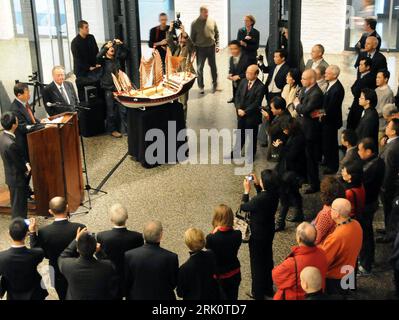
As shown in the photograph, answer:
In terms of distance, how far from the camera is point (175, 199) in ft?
29.9

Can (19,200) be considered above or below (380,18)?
below

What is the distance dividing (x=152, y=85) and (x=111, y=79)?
97 cm

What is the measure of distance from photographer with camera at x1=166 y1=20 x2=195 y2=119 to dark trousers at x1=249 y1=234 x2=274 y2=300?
187 inches

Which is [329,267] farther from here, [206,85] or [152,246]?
[206,85]

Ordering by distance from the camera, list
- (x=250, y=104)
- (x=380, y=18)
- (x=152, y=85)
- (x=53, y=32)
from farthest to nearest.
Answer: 1. (x=380, y=18)
2. (x=53, y=32)
3. (x=152, y=85)
4. (x=250, y=104)

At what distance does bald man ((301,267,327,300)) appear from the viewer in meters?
5.06

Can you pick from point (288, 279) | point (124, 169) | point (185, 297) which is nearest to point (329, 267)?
point (288, 279)

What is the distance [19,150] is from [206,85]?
701 cm

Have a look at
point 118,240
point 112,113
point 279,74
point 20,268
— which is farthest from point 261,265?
point 112,113

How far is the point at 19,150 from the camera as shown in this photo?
25.8ft

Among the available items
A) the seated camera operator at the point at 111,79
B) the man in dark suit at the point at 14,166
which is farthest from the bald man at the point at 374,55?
the man in dark suit at the point at 14,166

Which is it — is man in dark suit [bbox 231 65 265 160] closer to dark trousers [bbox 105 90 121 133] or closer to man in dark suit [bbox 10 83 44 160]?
dark trousers [bbox 105 90 121 133]

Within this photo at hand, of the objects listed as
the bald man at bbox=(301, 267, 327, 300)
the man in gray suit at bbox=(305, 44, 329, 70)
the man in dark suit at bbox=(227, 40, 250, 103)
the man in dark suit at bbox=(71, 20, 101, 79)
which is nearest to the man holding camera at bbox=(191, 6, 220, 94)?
the man in dark suit at bbox=(227, 40, 250, 103)

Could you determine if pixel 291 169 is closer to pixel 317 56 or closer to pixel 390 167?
pixel 390 167
